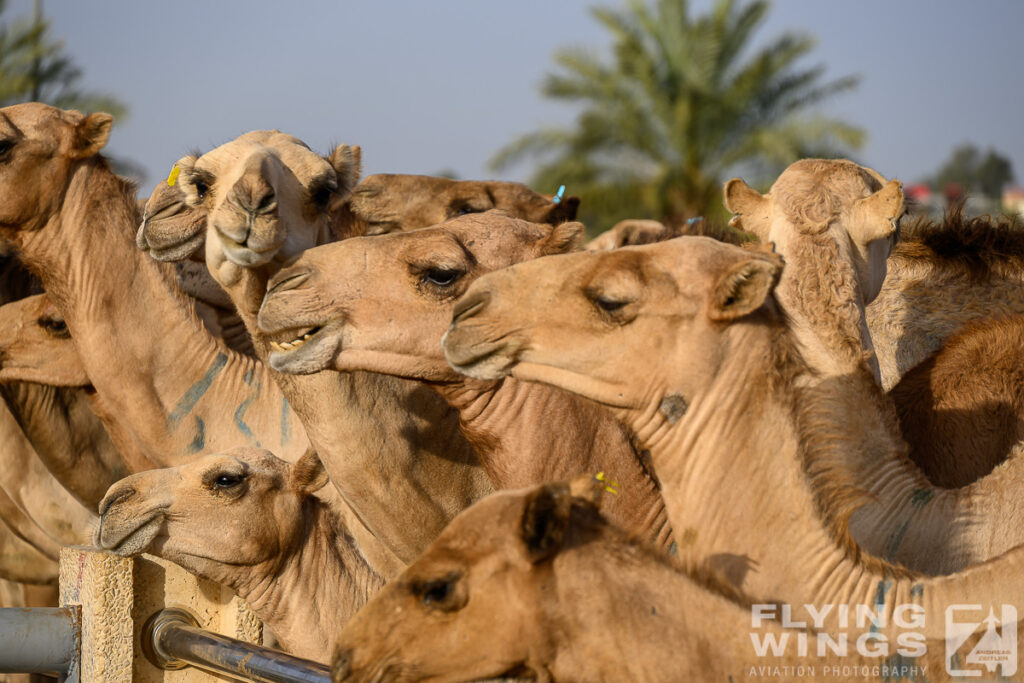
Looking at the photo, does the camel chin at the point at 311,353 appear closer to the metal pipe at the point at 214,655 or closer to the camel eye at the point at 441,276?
the camel eye at the point at 441,276

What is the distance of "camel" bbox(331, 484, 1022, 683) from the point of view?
2695 millimetres

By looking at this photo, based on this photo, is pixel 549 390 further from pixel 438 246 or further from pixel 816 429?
pixel 816 429

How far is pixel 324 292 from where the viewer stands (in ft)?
13.0

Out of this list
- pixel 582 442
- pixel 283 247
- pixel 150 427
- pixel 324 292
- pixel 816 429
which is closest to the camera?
pixel 816 429

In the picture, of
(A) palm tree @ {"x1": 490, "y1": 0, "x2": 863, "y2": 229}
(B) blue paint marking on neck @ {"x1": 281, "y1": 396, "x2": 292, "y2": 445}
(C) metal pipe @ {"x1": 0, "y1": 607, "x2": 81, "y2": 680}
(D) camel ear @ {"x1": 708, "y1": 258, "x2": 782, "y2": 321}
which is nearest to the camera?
(D) camel ear @ {"x1": 708, "y1": 258, "x2": 782, "y2": 321}

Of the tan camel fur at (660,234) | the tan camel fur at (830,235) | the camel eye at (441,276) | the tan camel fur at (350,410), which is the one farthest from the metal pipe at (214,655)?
the tan camel fur at (660,234)

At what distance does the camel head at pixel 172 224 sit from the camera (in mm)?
5141

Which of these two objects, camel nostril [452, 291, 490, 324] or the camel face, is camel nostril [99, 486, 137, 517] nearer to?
camel nostril [452, 291, 490, 324]

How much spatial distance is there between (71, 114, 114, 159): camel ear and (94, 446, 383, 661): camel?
2099 mm

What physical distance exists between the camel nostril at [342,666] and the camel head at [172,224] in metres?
2.72

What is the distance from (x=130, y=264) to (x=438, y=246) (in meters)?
2.60

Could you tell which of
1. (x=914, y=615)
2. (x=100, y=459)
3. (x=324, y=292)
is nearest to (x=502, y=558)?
(x=914, y=615)

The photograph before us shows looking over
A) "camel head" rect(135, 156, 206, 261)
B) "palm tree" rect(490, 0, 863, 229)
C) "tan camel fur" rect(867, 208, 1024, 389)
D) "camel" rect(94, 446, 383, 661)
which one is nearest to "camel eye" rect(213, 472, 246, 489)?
"camel" rect(94, 446, 383, 661)

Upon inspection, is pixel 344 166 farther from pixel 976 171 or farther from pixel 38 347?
pixel 976 171
